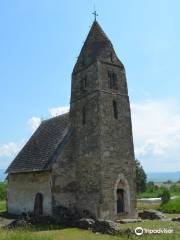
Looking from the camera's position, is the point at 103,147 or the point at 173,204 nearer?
the point at 103,147

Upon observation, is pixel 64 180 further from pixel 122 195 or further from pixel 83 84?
pixel 83 84

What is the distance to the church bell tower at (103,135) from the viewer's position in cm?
2500

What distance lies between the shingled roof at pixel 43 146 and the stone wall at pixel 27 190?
67 centimetres

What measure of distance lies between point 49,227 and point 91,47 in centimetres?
1406

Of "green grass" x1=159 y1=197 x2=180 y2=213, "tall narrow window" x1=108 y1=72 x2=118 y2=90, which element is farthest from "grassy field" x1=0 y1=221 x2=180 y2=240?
"tall narrow window" x1=108 y1=72 x2=118 y2=90

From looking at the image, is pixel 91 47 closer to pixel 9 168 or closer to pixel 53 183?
pixel 53 183

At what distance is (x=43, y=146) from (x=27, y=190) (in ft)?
12.5

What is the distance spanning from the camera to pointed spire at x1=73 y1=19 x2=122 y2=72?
27.7m

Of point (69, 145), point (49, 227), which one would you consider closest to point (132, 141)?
point (69, 145)

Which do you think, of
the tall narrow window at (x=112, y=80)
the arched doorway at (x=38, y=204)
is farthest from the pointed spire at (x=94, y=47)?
the arched doorway at (x=38, y=204)

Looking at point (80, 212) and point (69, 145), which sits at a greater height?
point (69, 145)

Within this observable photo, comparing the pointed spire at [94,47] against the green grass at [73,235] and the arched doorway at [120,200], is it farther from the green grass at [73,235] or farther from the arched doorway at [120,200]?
the green grass at [73,235]

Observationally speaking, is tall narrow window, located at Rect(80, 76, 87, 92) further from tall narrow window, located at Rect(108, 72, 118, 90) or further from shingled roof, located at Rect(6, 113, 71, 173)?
shingled roof, located at Rect(6, 113, 71, 173)

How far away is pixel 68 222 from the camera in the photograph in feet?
78.9
